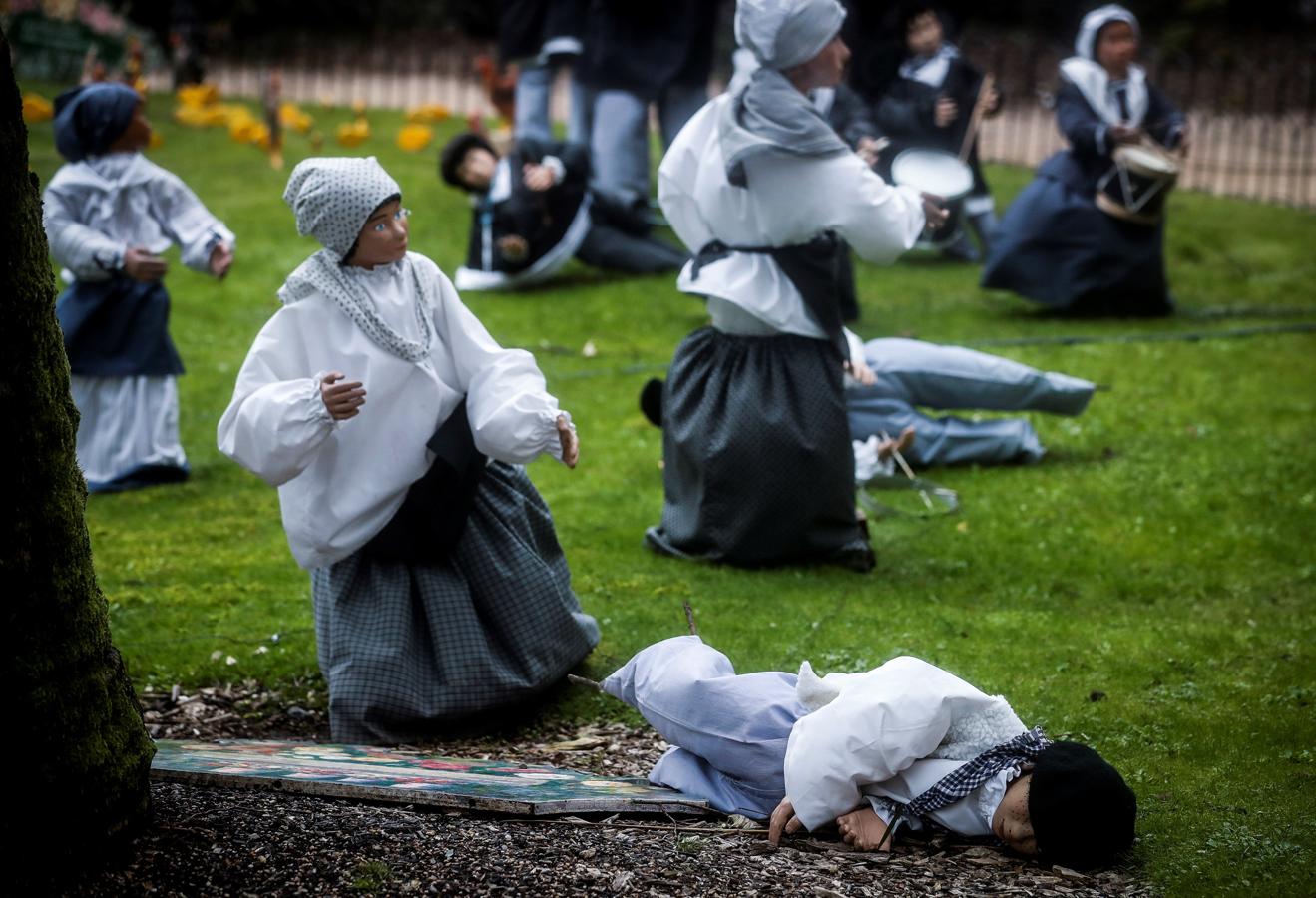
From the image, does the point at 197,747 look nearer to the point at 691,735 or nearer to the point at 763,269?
the point at 691,735

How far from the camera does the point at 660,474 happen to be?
750cm

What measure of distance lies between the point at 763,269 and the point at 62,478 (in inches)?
123

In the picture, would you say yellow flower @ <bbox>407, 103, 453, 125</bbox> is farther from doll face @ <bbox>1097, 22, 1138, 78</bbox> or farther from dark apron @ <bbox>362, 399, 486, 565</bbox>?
dark apron @ <bbox>362, 399, 486, 565</bbox>

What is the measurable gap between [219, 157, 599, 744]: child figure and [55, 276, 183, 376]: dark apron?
10.0ft

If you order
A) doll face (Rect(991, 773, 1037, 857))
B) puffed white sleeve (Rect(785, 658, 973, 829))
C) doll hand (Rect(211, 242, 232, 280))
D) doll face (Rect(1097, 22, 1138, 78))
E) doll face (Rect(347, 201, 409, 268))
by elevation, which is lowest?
doll face (Rect(991, 773, 1037, 857))

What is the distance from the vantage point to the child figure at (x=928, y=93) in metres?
11.4

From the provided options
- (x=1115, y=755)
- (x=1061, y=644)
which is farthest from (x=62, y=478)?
(x=1061, y=644)

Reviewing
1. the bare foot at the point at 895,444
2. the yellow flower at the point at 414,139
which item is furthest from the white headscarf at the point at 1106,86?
the yellow flower at the point at 414,139

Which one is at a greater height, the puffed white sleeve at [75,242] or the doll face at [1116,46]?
the doll face at [1116,46]

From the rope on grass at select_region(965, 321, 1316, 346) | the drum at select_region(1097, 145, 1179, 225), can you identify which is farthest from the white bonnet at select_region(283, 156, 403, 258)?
the drum at select_region(1097, 145, 1179, 225)

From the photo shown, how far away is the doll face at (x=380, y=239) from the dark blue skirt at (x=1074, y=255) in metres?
6.59

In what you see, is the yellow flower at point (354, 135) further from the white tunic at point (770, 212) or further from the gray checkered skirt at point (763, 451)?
the gray checkered skirt at point (763, 451)

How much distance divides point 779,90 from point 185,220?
10.3 feet

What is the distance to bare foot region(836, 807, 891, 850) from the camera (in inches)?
142
